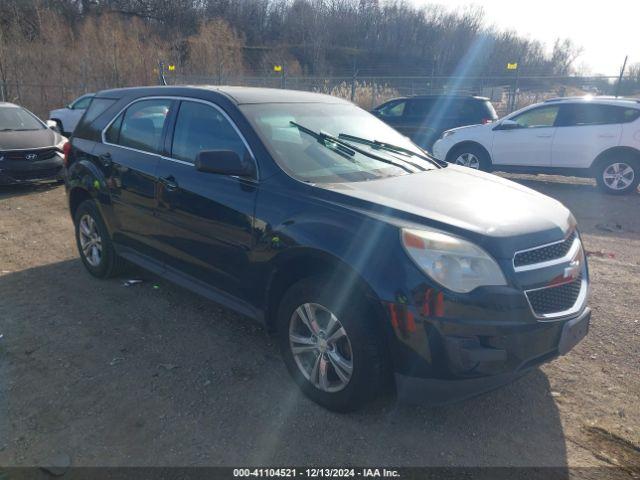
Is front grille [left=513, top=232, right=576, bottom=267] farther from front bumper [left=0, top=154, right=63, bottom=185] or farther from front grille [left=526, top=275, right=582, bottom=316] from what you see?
front bumper [left=0, top=154, right=63, bottom=185]

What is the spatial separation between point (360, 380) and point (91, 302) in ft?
9.64

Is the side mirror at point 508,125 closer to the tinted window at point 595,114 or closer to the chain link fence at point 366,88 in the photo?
the tinted window at point 595,114

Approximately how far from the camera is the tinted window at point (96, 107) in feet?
15.9

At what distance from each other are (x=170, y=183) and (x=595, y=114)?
8.78m

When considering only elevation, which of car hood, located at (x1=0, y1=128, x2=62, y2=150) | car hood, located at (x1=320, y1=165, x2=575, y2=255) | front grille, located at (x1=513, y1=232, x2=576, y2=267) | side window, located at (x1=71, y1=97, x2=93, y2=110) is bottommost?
car hood, located at (x1=0, y1=128, x2=62, y2=150)

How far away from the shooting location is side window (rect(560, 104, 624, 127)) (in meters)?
9.22

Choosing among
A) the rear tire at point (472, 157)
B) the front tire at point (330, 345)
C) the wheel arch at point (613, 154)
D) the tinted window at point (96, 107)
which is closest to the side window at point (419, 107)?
the rear tire at point (472, 157)

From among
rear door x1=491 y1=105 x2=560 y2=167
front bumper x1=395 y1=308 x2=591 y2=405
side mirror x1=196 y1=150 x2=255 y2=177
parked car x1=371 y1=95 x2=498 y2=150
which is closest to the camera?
front bumper x1=395 y1=308 x2=591 y2=405

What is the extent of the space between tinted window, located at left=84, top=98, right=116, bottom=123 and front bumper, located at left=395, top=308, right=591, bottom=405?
3.96 meters

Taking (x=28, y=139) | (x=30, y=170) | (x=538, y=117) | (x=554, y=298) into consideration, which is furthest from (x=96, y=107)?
(x=538, y=117)

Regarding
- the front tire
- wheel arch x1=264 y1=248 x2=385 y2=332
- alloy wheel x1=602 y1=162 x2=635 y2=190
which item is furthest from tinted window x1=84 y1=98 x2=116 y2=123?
alloy wheel x1=602 y1=162 x2=635 y2=190

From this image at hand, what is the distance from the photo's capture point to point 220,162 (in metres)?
3.19

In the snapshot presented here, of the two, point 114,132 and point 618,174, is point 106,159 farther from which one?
point 618,174

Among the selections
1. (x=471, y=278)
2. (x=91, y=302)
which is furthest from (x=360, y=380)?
(x=91, y=302)
